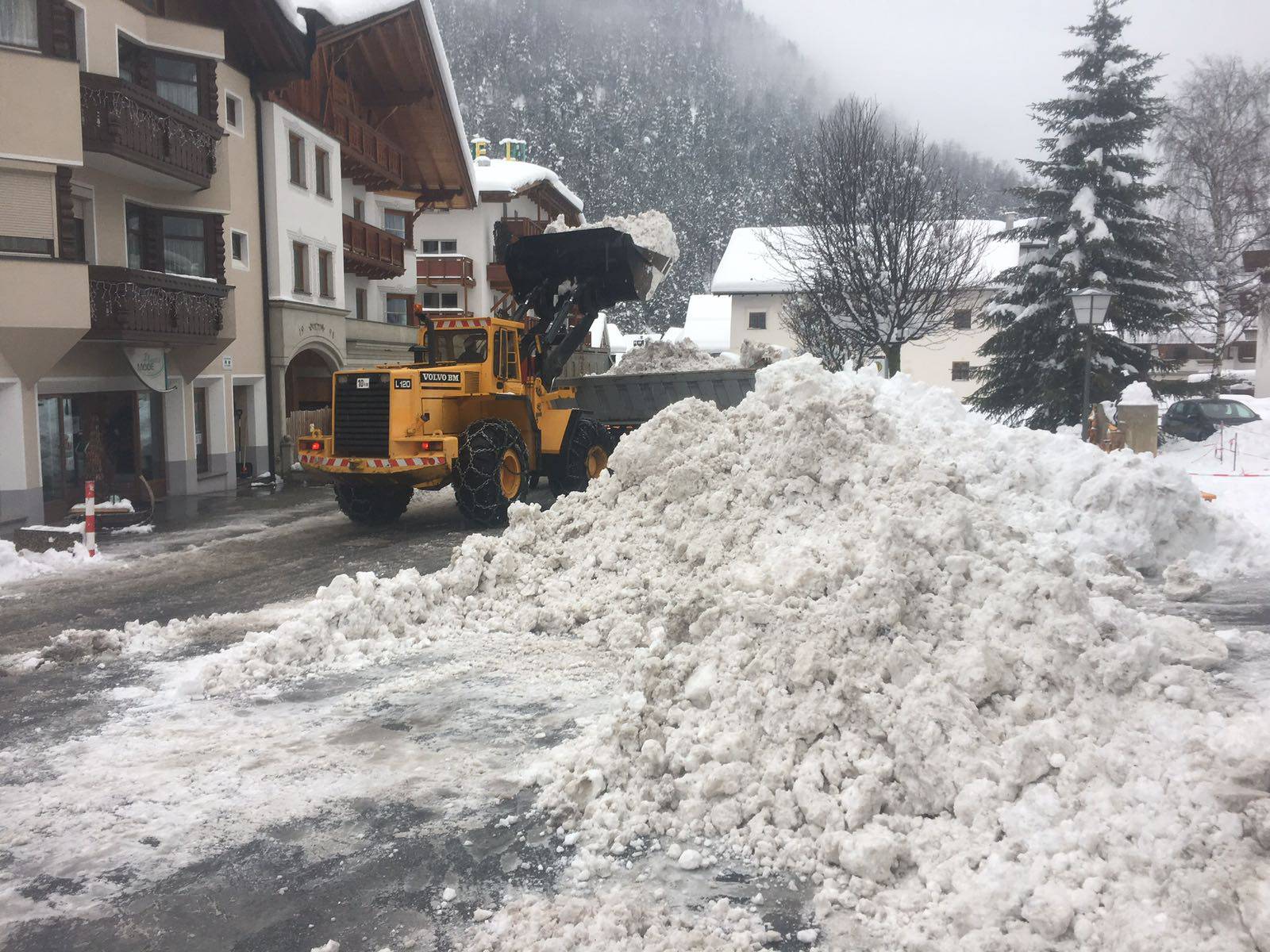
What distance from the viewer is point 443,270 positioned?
123ft

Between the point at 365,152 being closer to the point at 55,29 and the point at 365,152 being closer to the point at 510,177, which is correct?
the point at 55,29

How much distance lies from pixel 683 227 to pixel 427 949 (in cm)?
7982

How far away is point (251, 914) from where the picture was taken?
388 cm

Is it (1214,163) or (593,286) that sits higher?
(1214,163)

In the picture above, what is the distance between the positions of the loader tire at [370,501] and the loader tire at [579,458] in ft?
7.73

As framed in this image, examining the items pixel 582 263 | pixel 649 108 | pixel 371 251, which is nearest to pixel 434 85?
pixel 371 251

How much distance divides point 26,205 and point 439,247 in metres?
26.5

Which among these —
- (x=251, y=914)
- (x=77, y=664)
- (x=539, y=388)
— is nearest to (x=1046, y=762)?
(x=251, y=914)

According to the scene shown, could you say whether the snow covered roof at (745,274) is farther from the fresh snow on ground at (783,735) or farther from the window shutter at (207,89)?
the fresh snow on ground at (783,735)

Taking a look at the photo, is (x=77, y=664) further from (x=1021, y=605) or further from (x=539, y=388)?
(x=539, y=388)

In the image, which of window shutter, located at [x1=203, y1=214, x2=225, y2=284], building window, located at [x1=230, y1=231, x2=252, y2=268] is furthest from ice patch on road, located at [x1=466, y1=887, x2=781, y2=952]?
building window, located at [x1=230, y1=231, x2=252, y2=268]

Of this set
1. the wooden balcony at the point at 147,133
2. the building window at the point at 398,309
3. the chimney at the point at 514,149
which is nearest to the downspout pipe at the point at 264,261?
the wooden balcony at the point at 147,133

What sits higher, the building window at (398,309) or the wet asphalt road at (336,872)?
the building window at (398,309)

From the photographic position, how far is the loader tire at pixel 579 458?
1515 centimetres
